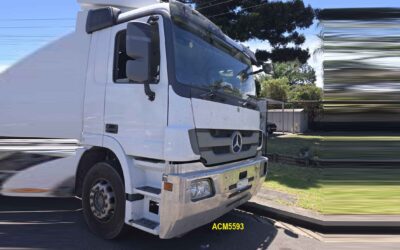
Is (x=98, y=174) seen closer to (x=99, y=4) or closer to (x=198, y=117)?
(x=198, y=117)

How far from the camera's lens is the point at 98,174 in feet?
17.0

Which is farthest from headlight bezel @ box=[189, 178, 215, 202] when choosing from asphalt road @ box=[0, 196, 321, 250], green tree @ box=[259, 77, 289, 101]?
green tree @ box=[259, 77, 289, 101]

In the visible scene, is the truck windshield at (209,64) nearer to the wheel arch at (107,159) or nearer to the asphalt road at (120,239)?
the wheel arch at (107,159)

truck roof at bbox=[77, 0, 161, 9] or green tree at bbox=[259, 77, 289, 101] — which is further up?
green tree at bbox=[259, 77, 289, 101]

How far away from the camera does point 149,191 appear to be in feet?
14.9

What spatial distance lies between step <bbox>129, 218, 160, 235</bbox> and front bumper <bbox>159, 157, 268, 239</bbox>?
0.12m

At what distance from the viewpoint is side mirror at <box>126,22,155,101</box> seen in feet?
14.2

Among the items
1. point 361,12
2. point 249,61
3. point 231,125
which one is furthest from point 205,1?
point 361,12

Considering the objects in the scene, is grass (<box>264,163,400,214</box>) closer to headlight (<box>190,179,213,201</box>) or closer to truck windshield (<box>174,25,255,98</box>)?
headlight (<box>190,179,213,201</box>)

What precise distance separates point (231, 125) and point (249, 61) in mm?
1869

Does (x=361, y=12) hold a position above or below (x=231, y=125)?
above

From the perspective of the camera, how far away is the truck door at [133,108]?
450cm

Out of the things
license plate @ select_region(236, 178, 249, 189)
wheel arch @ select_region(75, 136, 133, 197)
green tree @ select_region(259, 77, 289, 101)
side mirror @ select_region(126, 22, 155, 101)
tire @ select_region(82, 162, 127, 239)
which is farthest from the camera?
green tree @ select_region(259, 77, 289, 101)

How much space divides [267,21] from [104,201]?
1765cm
